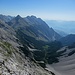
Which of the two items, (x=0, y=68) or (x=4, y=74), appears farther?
(x=0, y=68)

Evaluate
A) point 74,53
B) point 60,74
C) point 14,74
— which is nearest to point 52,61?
point 74,53

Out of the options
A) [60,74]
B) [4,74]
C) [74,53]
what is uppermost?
[74,53]

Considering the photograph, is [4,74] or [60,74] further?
[60,74]

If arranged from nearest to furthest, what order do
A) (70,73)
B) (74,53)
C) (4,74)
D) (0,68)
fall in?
1. (4,74)
2. (0,68)
3. (70,73)
4. (74,53)

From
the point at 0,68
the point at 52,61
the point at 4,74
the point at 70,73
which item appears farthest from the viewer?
the point at 52,61

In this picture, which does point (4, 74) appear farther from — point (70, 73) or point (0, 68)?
point (70, 73)

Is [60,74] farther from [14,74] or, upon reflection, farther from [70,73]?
[14,74]

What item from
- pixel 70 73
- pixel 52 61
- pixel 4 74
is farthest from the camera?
pixel 52 61

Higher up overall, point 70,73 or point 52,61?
point 52,61

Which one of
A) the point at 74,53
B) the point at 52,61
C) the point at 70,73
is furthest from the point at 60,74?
the point at 74,53
